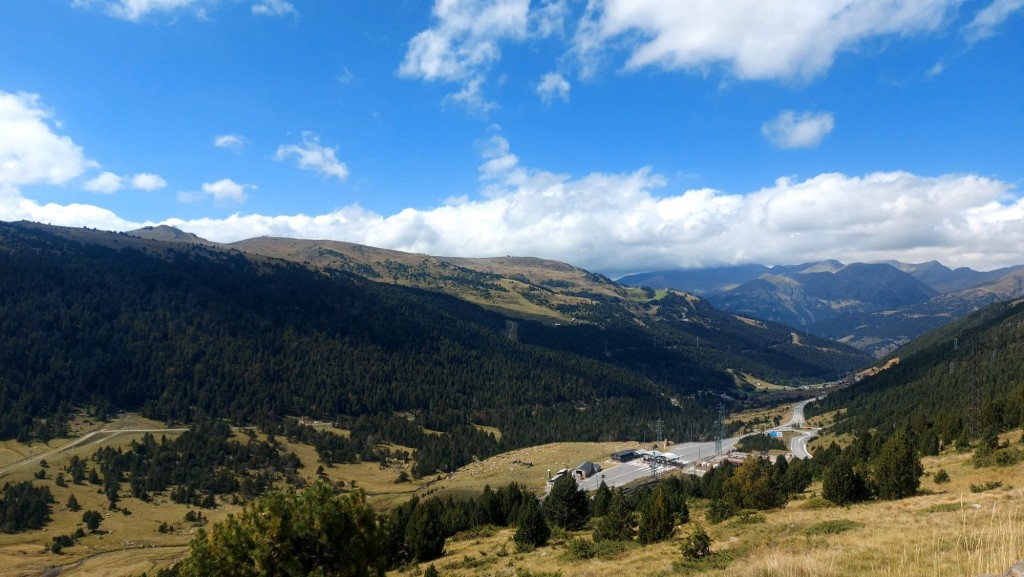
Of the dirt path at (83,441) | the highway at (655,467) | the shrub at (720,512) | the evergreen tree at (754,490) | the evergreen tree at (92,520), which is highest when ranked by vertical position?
the shrub at (720,512)

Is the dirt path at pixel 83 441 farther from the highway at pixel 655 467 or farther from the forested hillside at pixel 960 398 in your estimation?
the forested hillside at pixel 960 398

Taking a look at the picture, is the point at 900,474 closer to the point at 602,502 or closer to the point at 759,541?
the point at 759,541

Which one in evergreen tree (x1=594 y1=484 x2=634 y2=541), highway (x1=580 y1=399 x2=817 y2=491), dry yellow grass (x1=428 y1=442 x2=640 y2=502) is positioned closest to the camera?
evergreen tree (x1=594 y1=484 x2=634 y2=541)

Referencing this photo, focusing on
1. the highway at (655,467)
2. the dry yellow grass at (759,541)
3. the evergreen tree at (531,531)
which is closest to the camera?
the dry yellow grass at (759,541)

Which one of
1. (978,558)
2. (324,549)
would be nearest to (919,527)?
(978,558)

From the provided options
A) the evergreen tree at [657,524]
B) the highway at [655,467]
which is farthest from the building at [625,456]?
the evergreen tree at [657,524]

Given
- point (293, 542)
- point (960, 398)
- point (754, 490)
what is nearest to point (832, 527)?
point (293, 542)

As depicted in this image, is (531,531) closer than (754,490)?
Yes

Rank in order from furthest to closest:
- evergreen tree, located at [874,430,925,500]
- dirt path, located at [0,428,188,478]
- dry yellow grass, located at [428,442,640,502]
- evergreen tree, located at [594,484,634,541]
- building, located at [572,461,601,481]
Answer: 1. dirt path, located at [0,428,188,478]
2. building, located at [572,461,601,481]
3. dry yellow grass, located at [428,442,640,502]
4. evergreen tree, located at [594,484,634,541]
5. evergreen tree, located at [874,430,925,500]

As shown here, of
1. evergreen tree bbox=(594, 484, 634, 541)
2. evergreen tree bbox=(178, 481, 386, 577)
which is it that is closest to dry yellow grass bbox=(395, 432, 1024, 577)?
evergreen tree bbox=(594, 484, 634, 541)

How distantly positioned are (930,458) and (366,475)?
126m

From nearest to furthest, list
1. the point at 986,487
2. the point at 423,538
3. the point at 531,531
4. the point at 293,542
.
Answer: the point at 293,542 < the point at 986,487 < the point at 531,531 < the point at 423,538

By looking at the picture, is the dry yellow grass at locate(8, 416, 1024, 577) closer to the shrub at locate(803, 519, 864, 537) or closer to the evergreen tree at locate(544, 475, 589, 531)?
the shrub at locate(803, 519, 864, 537)

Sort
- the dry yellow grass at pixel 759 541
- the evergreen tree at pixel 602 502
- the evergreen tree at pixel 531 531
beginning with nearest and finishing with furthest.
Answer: the dry yellow grass at pixel 759 541 < the evergreen tree at pixel 531 531 < the evergreen tree at pixel 602 502
